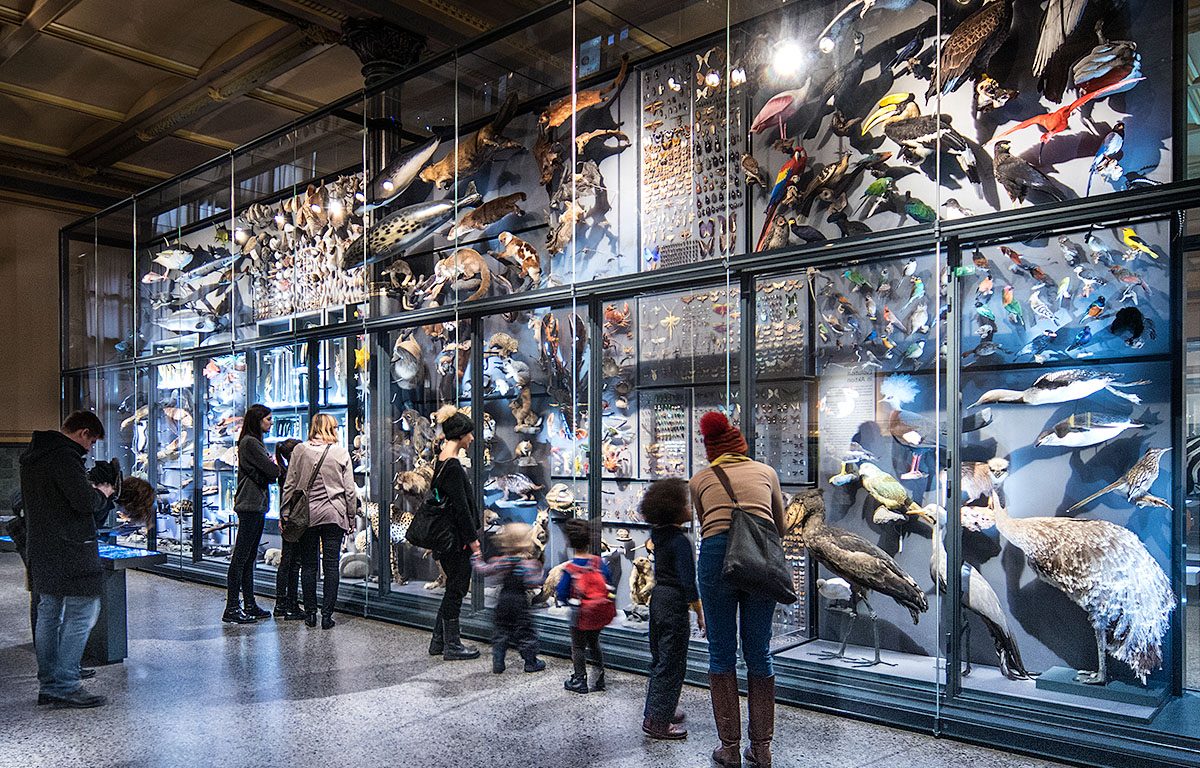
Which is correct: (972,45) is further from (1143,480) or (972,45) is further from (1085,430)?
(1143,480)

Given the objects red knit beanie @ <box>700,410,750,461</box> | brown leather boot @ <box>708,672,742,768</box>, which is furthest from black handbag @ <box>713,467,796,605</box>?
brown leather boot @ <box>708,672,742,768</box>

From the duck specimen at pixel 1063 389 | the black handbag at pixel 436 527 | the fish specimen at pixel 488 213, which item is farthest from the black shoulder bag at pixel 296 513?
the duck specimen at pixel 1063 389

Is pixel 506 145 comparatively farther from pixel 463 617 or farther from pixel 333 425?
pixel 463 617

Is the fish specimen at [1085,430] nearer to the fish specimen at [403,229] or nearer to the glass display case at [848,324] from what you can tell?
the glass display case at [848,324]

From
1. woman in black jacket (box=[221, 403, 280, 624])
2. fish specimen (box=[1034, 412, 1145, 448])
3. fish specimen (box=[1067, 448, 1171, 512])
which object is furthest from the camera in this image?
woman in black jacket (box=[221, 403, 280, 624])

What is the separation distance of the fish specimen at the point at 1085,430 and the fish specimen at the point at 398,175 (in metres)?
5.01

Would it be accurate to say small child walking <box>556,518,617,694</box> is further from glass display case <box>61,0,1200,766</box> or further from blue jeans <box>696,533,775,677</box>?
blue jeans <box>696,533,775,677</box>

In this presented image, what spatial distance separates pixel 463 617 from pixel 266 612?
174 cm

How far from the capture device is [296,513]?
6793mm

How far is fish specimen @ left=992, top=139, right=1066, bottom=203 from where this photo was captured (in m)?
4.52

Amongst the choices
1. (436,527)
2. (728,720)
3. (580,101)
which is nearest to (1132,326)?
(728,720)

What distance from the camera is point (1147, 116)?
4258mm

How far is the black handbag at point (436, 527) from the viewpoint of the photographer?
5.68 metres

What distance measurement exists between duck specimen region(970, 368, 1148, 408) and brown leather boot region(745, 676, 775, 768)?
185 centimetres
